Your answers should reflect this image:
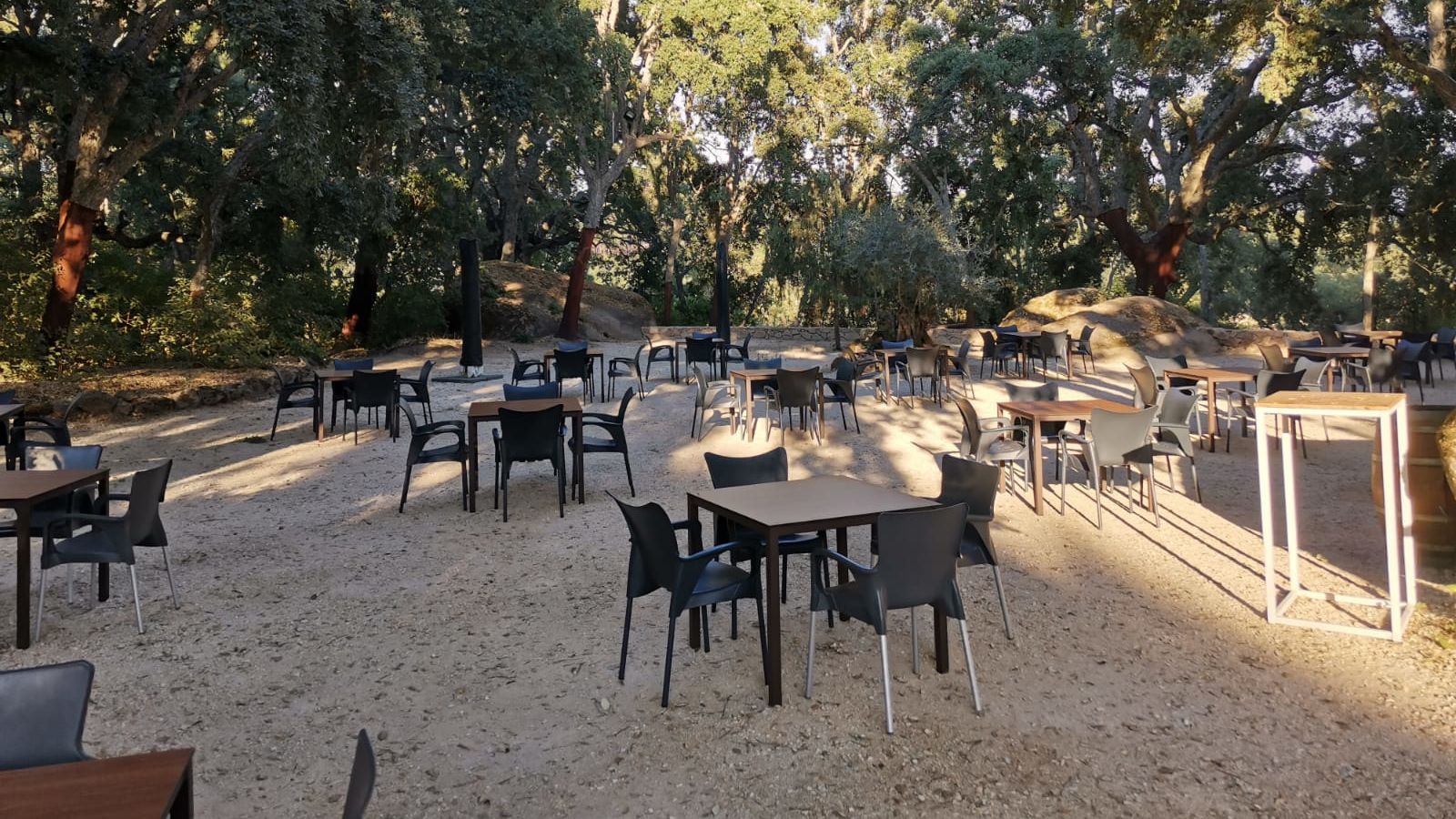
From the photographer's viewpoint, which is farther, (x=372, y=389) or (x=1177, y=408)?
(x=372, y=389)

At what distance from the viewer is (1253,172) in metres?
23.9

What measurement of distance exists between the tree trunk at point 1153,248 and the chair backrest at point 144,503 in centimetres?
2234

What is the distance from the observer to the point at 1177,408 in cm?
694

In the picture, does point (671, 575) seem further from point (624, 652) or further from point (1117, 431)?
point (1117, 431)

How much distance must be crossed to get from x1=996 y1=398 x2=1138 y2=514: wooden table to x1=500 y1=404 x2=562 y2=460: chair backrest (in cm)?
326

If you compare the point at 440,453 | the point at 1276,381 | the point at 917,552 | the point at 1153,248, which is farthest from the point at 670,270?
the point at 917,552

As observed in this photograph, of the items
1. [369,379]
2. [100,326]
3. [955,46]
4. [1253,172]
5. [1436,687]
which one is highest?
[955,46]

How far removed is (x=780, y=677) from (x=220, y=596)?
125 inches

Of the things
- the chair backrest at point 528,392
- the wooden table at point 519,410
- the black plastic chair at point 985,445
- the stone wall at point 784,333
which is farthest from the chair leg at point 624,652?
the stone wall at point 784,333

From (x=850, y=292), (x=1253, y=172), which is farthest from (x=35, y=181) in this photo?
(x=1253, y=172)

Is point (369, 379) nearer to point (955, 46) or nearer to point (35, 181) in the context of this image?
point (35, 181)

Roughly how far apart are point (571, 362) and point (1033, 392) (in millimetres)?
6181

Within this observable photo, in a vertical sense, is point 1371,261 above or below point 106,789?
above

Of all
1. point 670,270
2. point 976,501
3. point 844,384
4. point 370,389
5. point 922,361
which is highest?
point 670,270
